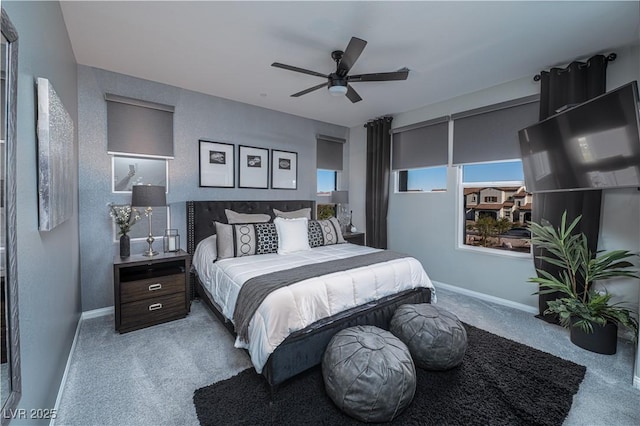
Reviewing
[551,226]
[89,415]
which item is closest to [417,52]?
[551,226]

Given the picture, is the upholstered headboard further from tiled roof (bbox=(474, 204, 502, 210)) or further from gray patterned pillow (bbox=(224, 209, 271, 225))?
tiled roof (bbox=(474, 204, 502, 210))

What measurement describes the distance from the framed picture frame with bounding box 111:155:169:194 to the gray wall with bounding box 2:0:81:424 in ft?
4.35

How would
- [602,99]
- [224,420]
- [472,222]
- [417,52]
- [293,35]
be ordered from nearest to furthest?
[224,420], [602,99], [293,35], [417,52], [472,222]

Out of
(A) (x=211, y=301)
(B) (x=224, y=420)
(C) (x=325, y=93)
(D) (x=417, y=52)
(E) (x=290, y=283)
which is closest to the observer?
(B) (x=224, y=420)

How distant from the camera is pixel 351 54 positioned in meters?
2.20

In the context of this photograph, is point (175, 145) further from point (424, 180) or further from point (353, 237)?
point (424, 180)

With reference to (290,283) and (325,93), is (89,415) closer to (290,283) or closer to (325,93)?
(290,283)

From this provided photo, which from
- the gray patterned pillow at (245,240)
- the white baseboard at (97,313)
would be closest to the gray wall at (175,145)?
the white baseboard at (97,313)

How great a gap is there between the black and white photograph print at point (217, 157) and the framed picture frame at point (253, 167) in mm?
231

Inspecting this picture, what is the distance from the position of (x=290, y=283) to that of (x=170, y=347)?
4.58 feet

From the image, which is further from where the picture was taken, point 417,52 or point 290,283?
point 417,52

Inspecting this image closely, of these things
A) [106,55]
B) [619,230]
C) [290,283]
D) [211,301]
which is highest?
[106,55]

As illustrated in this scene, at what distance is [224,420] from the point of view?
1684 millimetres

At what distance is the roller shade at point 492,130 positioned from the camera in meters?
3.28
